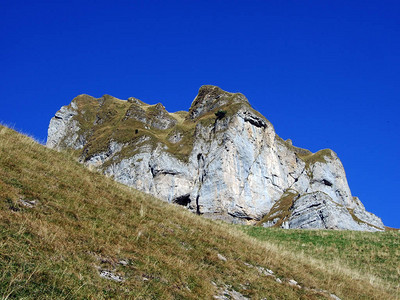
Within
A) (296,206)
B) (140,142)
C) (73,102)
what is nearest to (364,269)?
(296,206)

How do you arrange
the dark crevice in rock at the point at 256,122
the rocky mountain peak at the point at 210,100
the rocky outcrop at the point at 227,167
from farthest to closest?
1. the rocky mountain peak at the point at 210,100
2. the dark crevice in rock at the point at 256,122
3. the rocky outcrop at the point at 227,167

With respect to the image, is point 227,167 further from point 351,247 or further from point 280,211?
point 351,247

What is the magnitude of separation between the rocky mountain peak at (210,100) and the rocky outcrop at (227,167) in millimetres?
482

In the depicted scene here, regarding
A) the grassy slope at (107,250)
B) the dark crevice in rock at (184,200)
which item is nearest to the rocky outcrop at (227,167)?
the dark crevice in rock at (184,200)

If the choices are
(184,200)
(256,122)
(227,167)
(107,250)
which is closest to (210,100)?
(256,122)

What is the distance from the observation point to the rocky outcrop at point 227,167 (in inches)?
3927

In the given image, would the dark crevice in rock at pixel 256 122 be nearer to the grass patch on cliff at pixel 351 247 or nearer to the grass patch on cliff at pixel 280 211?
the grass patch on cliff at pixel 280 211

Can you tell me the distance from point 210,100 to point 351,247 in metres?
124

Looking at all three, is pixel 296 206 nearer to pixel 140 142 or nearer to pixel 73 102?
pixel 140 142

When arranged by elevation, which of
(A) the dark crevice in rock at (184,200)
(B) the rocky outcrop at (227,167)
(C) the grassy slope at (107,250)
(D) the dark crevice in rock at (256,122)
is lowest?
(C) the grassy slope at (107,250)

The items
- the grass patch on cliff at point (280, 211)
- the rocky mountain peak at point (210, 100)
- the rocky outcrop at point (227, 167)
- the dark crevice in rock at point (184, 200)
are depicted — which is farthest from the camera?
the rocky mountain peak at point (210, 100)

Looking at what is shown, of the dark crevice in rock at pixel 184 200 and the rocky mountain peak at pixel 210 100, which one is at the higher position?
the rocky mountain peak at pixel 210 100

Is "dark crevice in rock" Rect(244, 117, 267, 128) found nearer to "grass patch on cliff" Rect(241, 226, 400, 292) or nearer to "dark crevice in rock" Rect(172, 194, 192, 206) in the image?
"dark crevice in rock" Rect(172, 194, 192, 206)

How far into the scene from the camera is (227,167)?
110m
